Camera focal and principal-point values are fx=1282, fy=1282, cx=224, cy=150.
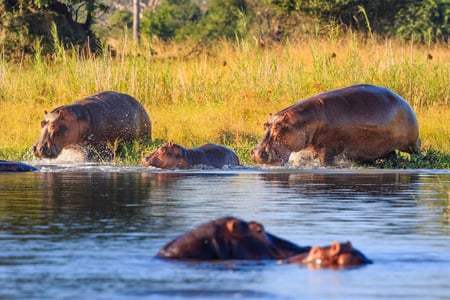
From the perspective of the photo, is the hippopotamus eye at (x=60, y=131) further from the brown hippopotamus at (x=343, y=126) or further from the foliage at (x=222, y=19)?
the foliage at (x=222, y=19)

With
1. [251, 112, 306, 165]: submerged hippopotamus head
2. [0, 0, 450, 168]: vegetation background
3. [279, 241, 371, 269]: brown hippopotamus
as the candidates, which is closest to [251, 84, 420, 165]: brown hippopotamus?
[251, 112, 306, 165]: submerged hippopotamus head

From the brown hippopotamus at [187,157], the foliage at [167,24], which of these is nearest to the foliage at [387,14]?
the foliage at [167,24]

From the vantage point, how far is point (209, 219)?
802 centimetres

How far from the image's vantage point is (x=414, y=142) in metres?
13.8

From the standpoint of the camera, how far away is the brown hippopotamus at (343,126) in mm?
13102

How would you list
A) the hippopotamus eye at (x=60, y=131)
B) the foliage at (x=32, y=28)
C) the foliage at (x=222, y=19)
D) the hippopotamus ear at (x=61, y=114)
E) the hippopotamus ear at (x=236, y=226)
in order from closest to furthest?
the hippopotamus ear at (x=236, y=226) → the hippopotamus eye at (x=60, y=131) → the hippopotamus ear at (x=61, y=114) → the foliage at (x=32, y=28) → the foliage at (x=222, y=19)

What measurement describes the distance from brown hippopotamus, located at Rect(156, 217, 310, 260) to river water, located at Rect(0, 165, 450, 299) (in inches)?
2.7

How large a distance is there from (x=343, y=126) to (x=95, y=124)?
3.32 meters

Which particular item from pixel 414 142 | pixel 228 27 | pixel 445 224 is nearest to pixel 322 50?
pixel 414 142

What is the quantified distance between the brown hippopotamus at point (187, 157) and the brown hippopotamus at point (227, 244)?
24.7 ft

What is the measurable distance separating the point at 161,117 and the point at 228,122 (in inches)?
45.5

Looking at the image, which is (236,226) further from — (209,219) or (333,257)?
(209,219)

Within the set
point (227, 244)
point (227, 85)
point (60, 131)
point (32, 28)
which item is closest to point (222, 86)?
point (227, 85)

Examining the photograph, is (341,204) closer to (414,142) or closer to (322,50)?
(414,142)
